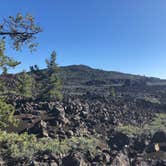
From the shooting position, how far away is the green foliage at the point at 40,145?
38656 mm

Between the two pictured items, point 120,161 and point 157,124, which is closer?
point 120,161

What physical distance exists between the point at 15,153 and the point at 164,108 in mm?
72642

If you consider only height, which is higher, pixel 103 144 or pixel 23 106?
pixel 23 106

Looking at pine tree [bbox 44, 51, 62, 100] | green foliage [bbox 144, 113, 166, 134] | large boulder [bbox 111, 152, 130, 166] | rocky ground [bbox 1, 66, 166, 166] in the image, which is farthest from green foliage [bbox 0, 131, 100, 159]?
pine tree [bbox 44, 51, 62, 100]

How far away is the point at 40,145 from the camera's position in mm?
44594

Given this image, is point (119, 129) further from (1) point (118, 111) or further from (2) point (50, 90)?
(2) point (50, 90)

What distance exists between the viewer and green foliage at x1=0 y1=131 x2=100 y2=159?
127 ft

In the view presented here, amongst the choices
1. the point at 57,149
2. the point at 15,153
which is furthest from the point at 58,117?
the point at 15,153

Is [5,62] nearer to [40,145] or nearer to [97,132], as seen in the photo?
[40,145]

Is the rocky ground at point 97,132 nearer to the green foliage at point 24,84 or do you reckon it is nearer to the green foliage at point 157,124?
the green foliage at point 157,124

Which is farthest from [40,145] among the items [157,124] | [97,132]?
[157,124]

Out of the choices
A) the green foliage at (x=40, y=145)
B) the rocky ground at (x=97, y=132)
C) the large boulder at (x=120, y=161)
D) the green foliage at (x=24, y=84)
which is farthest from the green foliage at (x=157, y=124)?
the green foliage at (x=24, y=84)

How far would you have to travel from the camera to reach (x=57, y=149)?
141 ft

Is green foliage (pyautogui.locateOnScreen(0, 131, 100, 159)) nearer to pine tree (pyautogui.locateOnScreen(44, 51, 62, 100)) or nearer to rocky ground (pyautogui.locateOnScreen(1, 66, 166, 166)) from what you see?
rocky ground (pyautogui.locateOnScreen(1, 66, 166, 166))
